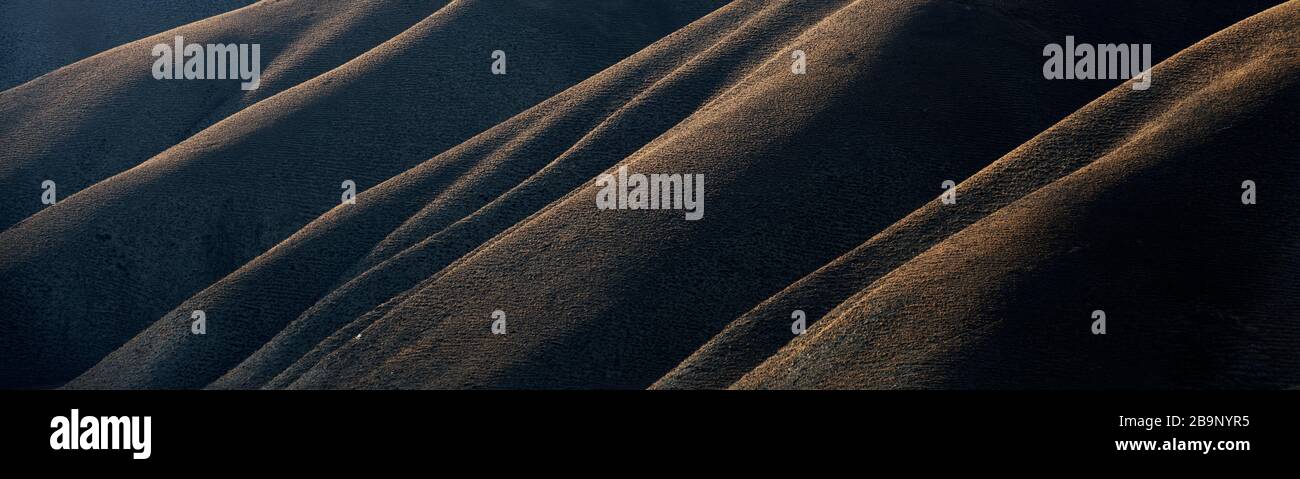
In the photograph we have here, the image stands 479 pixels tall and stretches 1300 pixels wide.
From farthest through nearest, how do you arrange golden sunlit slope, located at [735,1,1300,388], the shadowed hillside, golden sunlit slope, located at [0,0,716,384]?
golden sunlit slope, located at [0,0,716,384]
the shadowed hillside
golden sunlit slope, located at [735,1,1300,388]

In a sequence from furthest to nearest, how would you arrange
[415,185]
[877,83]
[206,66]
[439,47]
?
[206,66]
[439,47]
[415,185]
[877,83]

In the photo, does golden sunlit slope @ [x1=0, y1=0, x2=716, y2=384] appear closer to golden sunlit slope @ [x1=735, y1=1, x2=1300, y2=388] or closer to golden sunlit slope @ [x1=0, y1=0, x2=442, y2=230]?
golden sunlit slope @ [x1=0, y1=0, x2=442, y2=230]

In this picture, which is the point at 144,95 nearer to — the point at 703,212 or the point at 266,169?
the point at 266,169

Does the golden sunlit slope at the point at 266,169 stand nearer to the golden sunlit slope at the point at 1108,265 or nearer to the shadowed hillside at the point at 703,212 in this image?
the shadowed hillside at the point at 703,212

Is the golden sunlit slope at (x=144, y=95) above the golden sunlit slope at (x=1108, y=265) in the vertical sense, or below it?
above

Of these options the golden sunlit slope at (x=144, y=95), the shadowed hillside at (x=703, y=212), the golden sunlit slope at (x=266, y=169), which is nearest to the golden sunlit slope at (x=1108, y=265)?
the shadowed hillside at (x=703, y=212)

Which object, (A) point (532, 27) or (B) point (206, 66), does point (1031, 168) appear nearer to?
(A) point (532, 27)

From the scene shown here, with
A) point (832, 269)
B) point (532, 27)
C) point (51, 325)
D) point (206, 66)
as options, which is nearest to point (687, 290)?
point (832, 269)

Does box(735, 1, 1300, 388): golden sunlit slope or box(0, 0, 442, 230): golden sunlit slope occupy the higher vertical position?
box(0, 0, 442, 230): golden sunlit slope

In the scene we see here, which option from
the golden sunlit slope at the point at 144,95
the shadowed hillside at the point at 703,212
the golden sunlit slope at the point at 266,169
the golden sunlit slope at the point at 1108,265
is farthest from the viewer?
the golden sunlit slope at the point at 144,95

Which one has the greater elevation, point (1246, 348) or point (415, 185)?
point (415, 185)

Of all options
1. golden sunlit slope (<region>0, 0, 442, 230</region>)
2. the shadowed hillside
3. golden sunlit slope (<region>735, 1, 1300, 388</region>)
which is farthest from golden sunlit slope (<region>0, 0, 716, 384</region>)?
golden sunlit slope (<region>735, 1, 1300, 388</region>)
